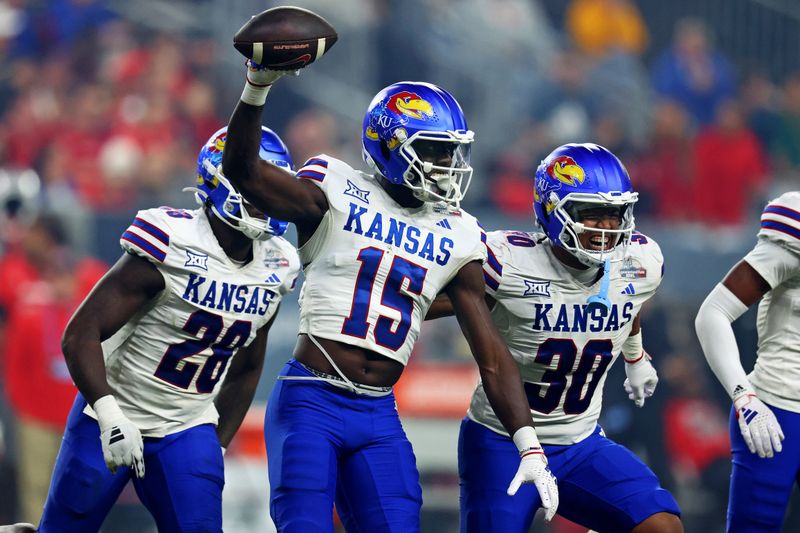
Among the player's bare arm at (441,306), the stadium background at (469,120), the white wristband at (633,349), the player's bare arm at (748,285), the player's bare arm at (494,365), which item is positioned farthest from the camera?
the stadium background at (469,120)

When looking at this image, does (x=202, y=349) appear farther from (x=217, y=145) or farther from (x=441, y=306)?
(x=441, y=306)

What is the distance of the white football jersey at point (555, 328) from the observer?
15.6 ft

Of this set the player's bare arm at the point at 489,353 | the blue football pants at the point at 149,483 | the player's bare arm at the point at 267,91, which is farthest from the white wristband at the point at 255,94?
the blue football pants at the point at 149,483

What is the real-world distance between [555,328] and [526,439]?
51cm

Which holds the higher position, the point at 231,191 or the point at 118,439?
the point at 231,191

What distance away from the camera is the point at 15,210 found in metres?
8.75

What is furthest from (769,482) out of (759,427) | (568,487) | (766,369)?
(568,487)

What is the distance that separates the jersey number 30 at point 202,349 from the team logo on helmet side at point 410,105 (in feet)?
3.08

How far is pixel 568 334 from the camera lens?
476 centimetres

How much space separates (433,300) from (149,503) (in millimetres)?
1198

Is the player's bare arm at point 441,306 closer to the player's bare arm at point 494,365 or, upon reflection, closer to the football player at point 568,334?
the football player at point 568,334

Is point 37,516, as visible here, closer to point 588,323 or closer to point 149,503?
point 149,503

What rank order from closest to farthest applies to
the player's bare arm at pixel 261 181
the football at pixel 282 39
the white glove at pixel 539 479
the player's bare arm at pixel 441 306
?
the football at pixel 282 39 < the player's bare arm at pixel 261 181 < the white glove at pixel 539 479 < the player's bare arm at pixel 441 306

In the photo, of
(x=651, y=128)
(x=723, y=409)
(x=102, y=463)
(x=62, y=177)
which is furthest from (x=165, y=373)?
(x=651, y=128)
